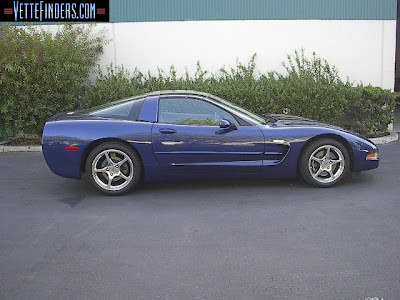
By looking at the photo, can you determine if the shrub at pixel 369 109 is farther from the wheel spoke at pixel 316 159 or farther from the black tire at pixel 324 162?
the wheel spoke at pixel 316 159

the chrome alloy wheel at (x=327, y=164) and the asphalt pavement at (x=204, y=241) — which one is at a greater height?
the chrome alloy wheel at (x=327, y=164)

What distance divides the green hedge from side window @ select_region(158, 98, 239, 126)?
12.0 ft

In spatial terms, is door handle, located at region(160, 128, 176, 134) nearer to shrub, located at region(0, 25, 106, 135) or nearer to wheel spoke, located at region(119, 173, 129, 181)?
wheel spoke, located at region(119, 173, 129, 181)

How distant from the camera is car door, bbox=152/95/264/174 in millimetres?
6215

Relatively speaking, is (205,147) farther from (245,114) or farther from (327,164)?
(327,164)

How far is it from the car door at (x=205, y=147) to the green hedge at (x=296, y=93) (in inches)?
152

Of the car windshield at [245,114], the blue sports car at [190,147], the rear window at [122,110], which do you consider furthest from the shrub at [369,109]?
the rear window at [122,110]

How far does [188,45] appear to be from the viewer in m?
11.3

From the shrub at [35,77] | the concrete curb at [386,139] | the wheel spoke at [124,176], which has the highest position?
the shrub at [35,77]

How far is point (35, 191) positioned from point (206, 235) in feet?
9.59

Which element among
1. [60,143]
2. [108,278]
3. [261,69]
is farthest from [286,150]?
[261,69]

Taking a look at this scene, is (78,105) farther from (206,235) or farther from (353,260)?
(353,260)

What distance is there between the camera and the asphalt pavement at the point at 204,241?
3.67m

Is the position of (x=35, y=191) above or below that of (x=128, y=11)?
below
